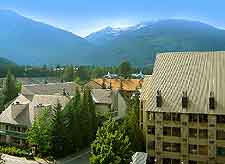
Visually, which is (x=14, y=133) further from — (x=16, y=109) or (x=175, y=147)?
(x=175, y=147)

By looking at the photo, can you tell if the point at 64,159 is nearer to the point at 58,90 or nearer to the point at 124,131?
the point at 124,131

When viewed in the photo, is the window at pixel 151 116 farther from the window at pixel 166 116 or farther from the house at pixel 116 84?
the house at pixel 116 84

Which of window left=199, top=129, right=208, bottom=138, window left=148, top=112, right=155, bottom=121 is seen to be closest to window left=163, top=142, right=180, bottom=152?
window left=199, top=129, right=208, bottom=138

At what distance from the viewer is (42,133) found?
7000cm

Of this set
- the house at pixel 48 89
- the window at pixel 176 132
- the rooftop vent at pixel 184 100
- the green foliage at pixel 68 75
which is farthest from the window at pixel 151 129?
the green foliage at pixel 68 75

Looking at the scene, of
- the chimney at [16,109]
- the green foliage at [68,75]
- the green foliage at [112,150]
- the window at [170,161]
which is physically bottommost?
the window at [170,161]

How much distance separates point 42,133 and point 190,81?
25590 millimetres

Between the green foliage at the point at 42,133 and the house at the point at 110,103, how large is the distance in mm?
20383

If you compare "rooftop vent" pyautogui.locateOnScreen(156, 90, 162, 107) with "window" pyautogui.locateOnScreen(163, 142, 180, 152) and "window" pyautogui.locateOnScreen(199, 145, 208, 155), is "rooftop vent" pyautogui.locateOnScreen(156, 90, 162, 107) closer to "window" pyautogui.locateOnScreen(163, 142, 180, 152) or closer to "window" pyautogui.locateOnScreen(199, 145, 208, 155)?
"window" pyautogui.locateOnScreen(163, 142, 180, 152)

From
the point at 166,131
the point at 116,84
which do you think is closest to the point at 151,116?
the point at 166,131

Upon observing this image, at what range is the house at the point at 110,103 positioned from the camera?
89.4m

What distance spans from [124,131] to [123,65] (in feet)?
395

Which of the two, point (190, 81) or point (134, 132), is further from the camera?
point (134, 132)

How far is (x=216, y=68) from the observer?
62719 millimetres
